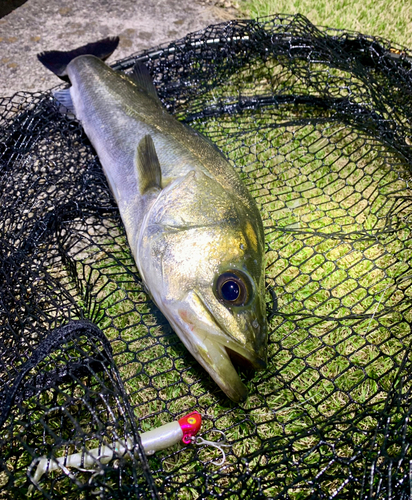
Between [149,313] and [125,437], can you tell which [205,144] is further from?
[125,437]

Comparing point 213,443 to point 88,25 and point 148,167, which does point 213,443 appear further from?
point 88,25

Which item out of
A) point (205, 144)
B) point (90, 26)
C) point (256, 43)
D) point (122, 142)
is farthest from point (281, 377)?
point (90, 26)

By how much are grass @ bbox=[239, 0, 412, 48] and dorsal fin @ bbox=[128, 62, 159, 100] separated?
2.71m

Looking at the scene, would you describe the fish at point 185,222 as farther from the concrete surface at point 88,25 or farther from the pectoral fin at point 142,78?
the concrete surface at point 88,25

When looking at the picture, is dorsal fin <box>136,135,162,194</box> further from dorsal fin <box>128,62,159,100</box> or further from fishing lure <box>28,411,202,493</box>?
fishing lure <box>28,411,202,493</box>

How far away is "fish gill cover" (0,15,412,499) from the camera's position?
1865 mm

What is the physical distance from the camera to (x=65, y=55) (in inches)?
152

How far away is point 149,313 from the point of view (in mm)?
2666

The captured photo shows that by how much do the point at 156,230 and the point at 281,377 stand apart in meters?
1.12

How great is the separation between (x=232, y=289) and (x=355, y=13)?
15.7ft

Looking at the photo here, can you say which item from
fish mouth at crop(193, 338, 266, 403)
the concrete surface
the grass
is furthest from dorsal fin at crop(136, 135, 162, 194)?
the grass

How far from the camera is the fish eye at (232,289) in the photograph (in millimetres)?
2082

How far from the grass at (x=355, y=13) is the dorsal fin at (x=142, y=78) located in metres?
2.71

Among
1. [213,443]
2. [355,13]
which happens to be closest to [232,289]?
[213,443]
